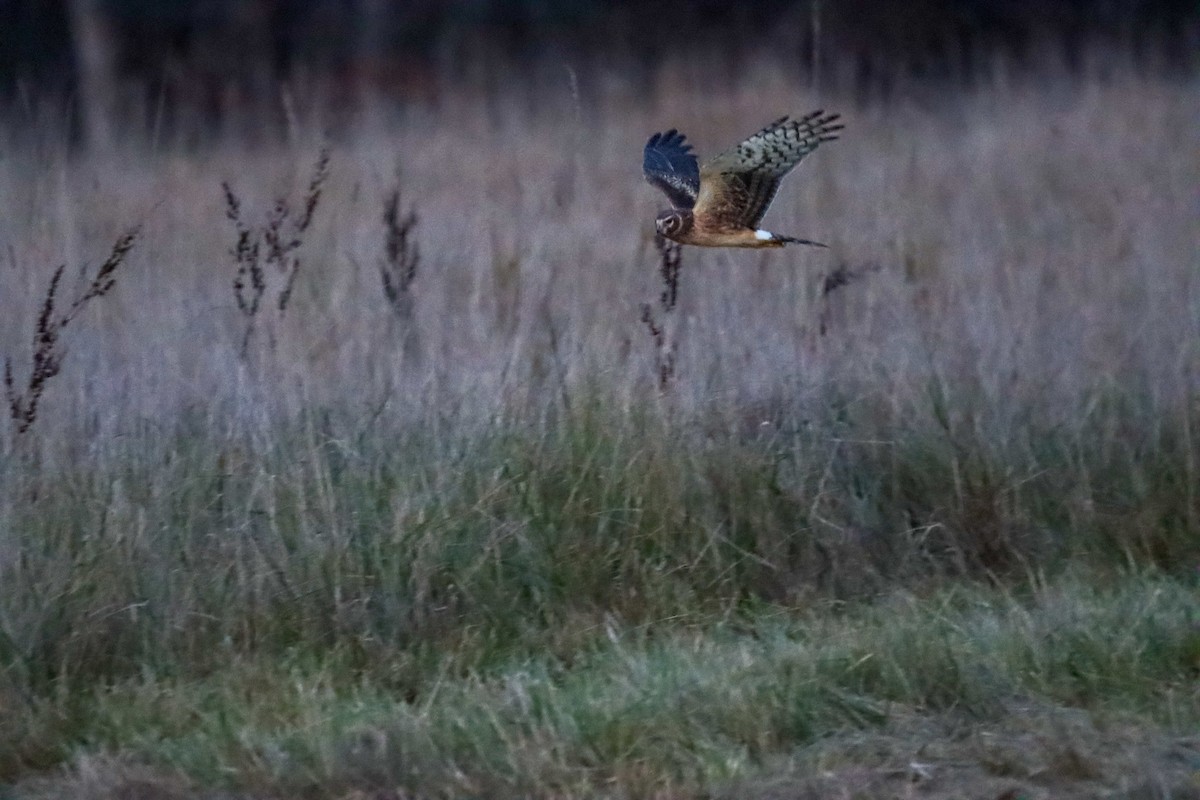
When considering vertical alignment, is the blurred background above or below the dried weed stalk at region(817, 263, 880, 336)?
above

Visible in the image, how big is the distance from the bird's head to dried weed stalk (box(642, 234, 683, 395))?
123 mm

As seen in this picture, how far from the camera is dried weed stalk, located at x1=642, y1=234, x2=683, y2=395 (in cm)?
506

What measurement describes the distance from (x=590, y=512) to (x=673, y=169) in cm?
126

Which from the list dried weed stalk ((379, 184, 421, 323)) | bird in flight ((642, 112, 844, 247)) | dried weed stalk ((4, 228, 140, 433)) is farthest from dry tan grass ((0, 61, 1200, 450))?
bird in flight ((642, 112, 844, 247))

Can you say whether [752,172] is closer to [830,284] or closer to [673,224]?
[673,224]

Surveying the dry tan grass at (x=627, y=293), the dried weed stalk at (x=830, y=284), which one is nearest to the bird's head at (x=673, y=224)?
the dry tan grass at (x=627, y=293)

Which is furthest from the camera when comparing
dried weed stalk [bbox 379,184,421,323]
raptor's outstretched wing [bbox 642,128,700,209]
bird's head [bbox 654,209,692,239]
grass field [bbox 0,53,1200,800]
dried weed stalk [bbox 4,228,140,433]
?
dried weed stalk [bbox 379,184,421,323]

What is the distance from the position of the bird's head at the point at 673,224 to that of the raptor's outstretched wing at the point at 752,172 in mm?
73

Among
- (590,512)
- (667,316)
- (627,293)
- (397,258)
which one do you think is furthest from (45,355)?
(627,293)

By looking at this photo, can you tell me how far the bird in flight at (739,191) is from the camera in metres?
4.84

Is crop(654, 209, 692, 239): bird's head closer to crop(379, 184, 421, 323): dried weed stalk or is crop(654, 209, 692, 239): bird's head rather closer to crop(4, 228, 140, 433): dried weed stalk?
crop(379, 184, 421, 323): dried weed stalk

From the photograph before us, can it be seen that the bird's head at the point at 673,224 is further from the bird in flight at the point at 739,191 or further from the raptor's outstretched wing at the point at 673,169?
the raptor's outstretched wing at the point at 673,169

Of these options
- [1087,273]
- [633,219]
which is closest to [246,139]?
[633,219]

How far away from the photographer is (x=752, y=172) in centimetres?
494
